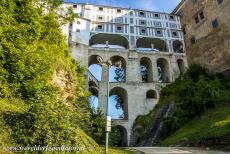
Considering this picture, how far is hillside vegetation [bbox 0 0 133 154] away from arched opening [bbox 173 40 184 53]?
1182 inches

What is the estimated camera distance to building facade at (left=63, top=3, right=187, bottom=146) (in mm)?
40719

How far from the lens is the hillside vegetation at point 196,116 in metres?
19.8

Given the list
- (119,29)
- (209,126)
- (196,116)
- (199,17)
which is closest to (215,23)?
(199,17)

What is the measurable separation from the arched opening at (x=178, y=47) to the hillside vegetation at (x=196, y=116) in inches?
525

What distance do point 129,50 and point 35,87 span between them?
31234 millimetres

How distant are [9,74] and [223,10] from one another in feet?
119

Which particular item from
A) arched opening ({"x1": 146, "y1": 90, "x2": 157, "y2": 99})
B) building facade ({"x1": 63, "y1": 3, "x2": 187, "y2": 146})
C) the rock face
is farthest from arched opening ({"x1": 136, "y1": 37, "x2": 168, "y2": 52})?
the rock face

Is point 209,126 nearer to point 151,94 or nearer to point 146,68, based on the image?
point 151,94

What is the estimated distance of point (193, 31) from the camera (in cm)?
4638

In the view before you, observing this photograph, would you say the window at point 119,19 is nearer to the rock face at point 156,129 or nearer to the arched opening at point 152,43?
the arched opening at point 152,43

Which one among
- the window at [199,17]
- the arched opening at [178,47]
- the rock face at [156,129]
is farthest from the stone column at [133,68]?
the window at [199,17]

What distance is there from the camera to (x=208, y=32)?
138 ft

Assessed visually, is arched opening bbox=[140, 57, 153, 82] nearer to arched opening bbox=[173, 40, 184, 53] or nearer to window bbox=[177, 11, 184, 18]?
arched opening bbox=[173, 40, 184, 53]

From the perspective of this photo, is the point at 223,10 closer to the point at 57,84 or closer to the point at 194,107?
the point at 194,107
